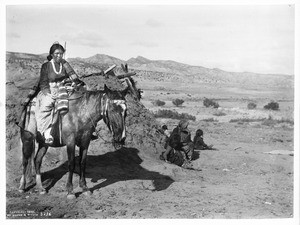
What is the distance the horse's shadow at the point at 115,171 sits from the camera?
28.0 feet

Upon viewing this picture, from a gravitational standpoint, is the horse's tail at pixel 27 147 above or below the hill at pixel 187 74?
below

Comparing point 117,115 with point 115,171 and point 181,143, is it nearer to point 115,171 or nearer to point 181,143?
point 115,171

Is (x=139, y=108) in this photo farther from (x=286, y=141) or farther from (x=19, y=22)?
(x=286, y=141)

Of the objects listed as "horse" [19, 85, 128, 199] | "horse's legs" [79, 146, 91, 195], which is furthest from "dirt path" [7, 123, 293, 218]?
"horse" [19, 85, 128, 199]

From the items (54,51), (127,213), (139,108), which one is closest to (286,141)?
(139,108)

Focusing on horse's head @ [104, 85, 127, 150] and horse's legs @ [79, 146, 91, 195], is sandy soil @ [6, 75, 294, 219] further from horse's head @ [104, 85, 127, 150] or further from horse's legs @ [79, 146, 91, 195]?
horse's head @ [104, 85, 127, 150]

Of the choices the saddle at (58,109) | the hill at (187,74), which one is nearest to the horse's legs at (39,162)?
the saddle at (58,109)

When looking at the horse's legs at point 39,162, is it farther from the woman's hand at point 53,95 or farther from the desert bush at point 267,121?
the desert bush at point 267,121

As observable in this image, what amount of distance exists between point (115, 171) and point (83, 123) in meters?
2.08

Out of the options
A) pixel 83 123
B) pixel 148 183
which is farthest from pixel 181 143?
pixel 83 123

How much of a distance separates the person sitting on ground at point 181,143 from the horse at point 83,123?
131 inches

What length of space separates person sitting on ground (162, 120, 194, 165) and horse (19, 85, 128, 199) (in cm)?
333

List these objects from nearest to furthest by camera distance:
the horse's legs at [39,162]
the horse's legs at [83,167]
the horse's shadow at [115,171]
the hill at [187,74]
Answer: the horse's legs at [83,167], the horse's legs at [39,162], the horse's shadow at [115,171], the hill at [187,74]

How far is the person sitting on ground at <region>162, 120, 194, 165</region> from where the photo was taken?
10.7 meters
